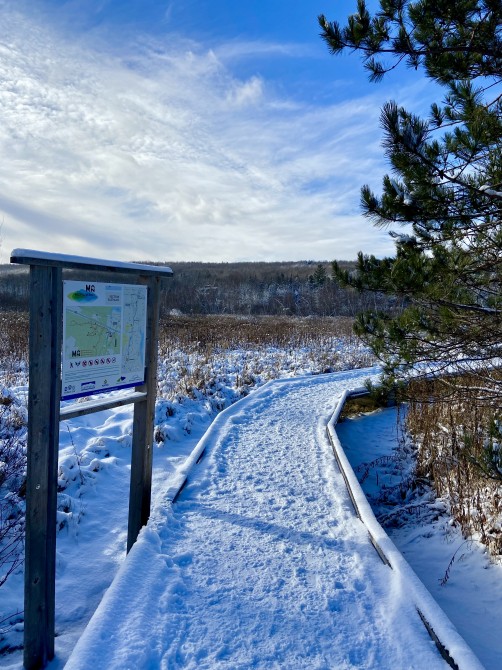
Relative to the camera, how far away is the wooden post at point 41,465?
239 cm

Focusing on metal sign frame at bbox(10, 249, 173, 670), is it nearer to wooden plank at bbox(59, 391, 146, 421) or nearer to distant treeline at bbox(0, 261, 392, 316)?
wooden plank at bbox(59, 391, 146, 421)

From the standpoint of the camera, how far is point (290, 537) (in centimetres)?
336

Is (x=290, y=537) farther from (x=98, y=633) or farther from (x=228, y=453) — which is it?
(x=228, y=453)

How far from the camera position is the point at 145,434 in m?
3.58

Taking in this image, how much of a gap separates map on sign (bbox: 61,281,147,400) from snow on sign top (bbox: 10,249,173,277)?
0.40ft

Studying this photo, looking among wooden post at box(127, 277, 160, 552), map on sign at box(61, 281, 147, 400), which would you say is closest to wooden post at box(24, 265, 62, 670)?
map on sign at box(61, 281, 147, 400)

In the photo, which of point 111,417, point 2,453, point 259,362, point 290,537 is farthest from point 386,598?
point 259,362

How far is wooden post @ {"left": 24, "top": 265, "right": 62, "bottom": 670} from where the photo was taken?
7.84 ft

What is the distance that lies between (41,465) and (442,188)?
352cm

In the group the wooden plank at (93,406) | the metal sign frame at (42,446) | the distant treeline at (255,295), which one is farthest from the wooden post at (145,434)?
Result: the distant treeline at (255,295)

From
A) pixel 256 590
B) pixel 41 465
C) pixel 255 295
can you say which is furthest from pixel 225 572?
pixel 255 295

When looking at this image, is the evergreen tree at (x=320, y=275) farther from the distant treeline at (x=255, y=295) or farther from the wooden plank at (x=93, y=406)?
the wooden plank at (x=93, y=406)

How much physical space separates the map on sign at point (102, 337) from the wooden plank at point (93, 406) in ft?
0.29

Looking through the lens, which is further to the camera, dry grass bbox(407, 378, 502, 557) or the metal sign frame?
dry grass bbox(407, 378, 502, 557)
